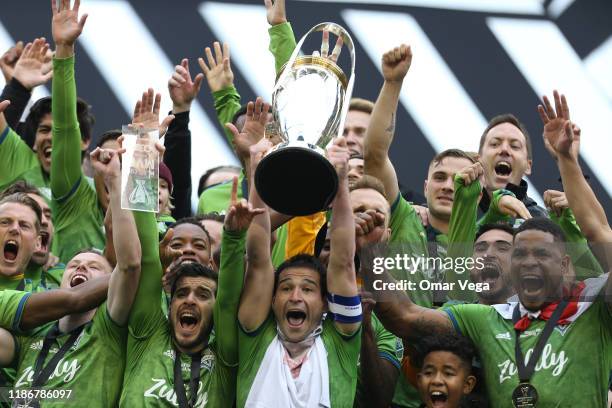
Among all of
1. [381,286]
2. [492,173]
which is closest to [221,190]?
[492,173]

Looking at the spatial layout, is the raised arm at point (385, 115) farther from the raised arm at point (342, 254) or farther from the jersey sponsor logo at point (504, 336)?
the jersey sponsor logo at point (504, 336)

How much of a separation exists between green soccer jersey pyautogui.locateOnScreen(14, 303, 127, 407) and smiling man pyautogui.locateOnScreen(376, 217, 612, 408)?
1.02 meters

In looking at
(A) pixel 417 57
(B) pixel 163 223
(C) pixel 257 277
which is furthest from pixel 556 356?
(A) pixel 417 57

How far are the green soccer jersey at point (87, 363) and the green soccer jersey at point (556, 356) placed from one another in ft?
4.23

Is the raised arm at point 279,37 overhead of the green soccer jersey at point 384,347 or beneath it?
overhead

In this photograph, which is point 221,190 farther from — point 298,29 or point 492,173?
point 298,29

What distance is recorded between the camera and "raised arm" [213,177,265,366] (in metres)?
5.52

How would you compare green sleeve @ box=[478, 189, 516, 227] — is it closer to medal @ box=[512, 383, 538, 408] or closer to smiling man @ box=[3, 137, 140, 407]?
medal @ box=[512, 383, 538, 408]

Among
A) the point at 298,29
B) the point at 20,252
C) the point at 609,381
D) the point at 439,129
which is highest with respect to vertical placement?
the point at 298,29

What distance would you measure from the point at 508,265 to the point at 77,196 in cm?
205

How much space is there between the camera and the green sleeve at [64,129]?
677 cm

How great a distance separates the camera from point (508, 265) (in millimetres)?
5988

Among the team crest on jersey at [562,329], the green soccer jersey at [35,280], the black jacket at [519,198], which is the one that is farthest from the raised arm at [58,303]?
the black jacket at [519,198]

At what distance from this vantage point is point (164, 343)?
5832 millimetres
